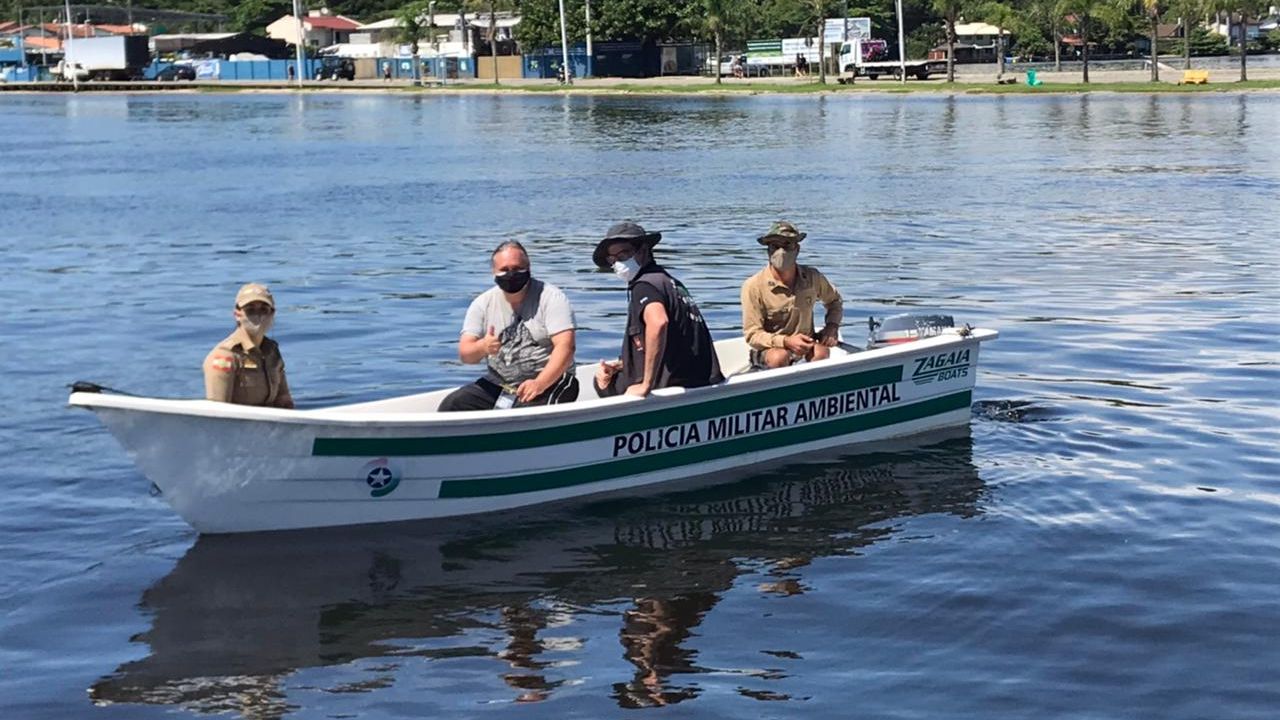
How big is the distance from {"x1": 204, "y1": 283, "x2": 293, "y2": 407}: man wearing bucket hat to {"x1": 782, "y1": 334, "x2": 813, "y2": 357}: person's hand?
420cm

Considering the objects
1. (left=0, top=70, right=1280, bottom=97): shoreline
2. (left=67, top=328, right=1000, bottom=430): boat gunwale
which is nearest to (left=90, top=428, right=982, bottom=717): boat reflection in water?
(left=67, top=328, right=1000, bottom=430): boat gunwale

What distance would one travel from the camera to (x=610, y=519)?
11.6 metres

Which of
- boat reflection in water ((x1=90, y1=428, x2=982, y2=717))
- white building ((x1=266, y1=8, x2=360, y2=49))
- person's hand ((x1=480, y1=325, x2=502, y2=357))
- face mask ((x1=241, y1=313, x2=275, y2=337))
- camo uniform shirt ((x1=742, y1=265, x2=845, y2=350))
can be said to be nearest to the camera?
boat reflection in water ((x1=90, y1=428, x2=982, y2=717))

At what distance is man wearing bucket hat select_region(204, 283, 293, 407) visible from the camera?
32.9ft

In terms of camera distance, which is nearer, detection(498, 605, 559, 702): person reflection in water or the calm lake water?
detection(498, 605, 559, 702): person reflection in water

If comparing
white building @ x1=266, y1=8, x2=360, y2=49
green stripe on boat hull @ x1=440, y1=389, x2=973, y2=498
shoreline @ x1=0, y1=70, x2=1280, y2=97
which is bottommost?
green stripe on boat hull @ x1=440, y1=389, x2=973, y2=498

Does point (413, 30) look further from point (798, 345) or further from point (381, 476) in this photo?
point (381, 476)

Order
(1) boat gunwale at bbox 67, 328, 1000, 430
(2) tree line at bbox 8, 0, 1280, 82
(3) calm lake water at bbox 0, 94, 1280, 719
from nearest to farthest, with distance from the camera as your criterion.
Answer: (3) calm lake water at bbox 0, 94, 1280, 719 → (1) boat gunwale at bbox 67, 328, 1000, 430 → (2) tree line at bbox 8, 0, 1280, 82

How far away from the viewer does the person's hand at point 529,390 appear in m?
11.3

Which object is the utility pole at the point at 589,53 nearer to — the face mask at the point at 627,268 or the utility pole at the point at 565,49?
the utility pole at the point at 565,49

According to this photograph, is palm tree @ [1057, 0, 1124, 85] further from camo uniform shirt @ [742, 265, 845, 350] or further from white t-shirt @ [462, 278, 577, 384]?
white t-shirt @ [462, 278, 577, 384]

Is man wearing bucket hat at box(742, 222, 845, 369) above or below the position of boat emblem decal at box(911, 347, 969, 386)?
above

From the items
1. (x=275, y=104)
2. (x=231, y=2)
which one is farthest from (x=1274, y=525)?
(x=231, y=2)

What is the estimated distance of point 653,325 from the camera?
11.3 meters
